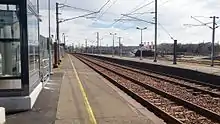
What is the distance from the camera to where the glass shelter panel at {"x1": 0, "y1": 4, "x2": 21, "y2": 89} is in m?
10.9

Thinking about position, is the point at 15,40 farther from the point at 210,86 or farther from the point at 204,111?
the point at 210,86

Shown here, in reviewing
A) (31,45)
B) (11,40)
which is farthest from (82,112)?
(11,40)

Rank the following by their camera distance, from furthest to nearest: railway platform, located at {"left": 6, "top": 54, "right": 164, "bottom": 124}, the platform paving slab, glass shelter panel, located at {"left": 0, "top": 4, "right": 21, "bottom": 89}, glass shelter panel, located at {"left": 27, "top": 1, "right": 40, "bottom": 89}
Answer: glass shelter panel, located at {"left": 27, "top": 1, "right": 40, "bottom": 89} < glass shelter panel, located at {"left": 0, "top": 4, "right": 21, "bottom": 89} < railway platform, located at {"left": 6, "top": 54, "right": 164, "bottom": 124} < the platform paving slab

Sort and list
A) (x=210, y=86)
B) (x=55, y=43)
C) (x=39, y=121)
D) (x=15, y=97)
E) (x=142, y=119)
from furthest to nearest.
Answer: (x=55, y=43), (x=210, y=86), (x=15, y=97), (x=142, y=119), (x=39, y=121)

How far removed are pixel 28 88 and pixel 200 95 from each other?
27.9ft

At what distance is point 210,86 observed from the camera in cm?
2000

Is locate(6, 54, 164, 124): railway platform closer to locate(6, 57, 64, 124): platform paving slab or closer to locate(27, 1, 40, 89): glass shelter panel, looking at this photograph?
locate(6, 57, 64, 124): platform paving slab

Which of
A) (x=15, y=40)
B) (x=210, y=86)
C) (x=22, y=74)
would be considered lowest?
(x=210, y=86)

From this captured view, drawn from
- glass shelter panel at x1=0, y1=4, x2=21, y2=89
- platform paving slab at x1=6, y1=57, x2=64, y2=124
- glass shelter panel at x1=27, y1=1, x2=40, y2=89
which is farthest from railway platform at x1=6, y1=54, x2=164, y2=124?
glass shelter panel at x1=0, y1=4, x2=21, y2=89

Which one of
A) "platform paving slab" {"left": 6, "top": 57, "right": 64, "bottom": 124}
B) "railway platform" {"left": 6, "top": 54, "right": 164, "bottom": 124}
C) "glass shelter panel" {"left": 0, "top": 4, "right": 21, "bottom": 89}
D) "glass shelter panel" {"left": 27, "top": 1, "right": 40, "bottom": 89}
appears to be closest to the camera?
"platform paving slab" {"left": 6, "top": 57, "right": 64, "bottom": 124}

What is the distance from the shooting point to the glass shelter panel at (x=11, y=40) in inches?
431

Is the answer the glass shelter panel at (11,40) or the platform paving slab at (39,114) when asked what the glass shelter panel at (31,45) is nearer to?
the glass shelter panel at (11,40)

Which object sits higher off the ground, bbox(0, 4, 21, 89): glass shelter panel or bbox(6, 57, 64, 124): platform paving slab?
bbox(0, 4, 21, 89): glass shelter panel

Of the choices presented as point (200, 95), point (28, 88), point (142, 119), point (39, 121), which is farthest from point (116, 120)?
point (200, 95)
